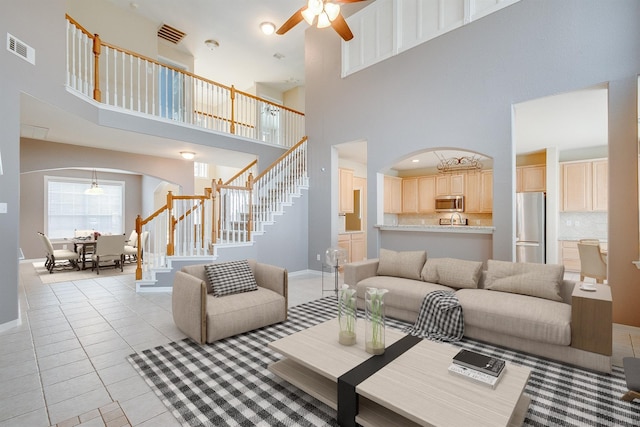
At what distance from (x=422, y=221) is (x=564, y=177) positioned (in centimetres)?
338

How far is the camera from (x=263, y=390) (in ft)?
7.22

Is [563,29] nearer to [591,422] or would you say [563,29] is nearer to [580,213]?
[591,422]

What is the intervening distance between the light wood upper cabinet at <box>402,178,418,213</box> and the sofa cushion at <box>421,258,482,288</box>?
511 centimetres

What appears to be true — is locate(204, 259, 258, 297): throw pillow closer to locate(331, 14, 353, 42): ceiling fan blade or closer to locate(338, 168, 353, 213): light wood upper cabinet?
locate(331, 14, 353, 42): ceiling fan blade

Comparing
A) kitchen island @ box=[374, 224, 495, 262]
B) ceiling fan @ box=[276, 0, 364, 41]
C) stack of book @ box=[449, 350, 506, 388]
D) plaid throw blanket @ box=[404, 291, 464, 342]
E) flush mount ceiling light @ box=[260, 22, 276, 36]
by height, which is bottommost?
plaid throw blanket @ box=[404, 291, 464, 342]

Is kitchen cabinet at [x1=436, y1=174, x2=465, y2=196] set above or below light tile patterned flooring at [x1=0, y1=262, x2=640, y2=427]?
above

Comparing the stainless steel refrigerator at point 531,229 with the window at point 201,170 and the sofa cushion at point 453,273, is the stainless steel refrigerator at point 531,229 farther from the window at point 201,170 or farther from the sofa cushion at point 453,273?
the window at point 201,170

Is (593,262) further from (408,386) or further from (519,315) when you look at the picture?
(408,386)

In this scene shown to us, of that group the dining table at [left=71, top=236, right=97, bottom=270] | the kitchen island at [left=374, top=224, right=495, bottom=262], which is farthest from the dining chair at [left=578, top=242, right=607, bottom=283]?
the dining table at [left=71, top=236, right=97, bottom=270]

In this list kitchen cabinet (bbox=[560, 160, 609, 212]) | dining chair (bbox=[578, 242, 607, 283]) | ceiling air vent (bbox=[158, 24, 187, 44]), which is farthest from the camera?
ceiling air vent (bbox=[158, 24, 187, 44])

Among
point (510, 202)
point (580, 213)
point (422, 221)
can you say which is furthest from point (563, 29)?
point (422, 221)

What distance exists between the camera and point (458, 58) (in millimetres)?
4609

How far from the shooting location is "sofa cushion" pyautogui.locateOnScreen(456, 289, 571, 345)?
8.35 feet

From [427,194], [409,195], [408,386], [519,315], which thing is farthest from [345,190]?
[408,386]
